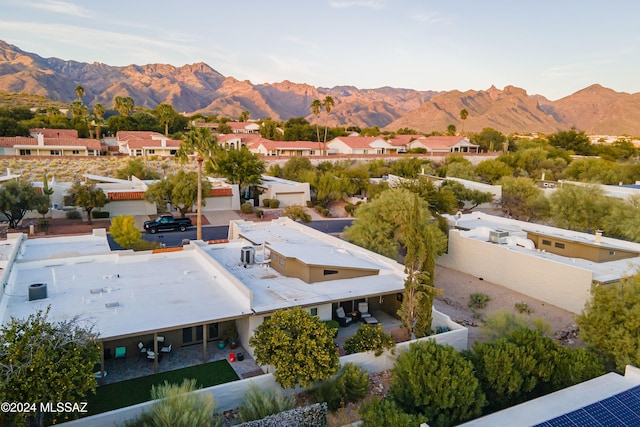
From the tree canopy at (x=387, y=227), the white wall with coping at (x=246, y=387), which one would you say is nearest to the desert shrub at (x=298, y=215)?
the tree canopy at (x=387, y=227)

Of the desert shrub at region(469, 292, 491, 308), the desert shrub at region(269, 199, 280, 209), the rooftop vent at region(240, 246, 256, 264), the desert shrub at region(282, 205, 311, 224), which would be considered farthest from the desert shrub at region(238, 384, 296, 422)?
the desert shrub at region(269, 199, 280, 209)

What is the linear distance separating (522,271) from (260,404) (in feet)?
66.6

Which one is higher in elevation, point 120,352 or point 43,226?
point 43,226

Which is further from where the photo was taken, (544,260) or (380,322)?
(544,260)

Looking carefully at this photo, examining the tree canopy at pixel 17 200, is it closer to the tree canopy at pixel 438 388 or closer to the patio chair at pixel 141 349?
the patio chair at pixel 141 349

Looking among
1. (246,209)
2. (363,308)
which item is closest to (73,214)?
(246,209)

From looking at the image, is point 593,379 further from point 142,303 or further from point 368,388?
point 142,303

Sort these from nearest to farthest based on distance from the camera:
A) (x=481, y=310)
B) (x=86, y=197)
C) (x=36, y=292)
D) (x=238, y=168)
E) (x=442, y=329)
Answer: (x=36, y=292) → (x=442, y=329) → (x=481, y=310) → (x=86, y=197) → (x=238, y=168)

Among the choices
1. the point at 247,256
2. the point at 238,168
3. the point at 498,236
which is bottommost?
the point at 498,236

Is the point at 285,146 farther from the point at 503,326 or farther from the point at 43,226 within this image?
the point at 503,326

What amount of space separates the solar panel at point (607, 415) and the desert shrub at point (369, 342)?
627 centimetres

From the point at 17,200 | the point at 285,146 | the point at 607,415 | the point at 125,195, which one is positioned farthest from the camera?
the point at 285,146

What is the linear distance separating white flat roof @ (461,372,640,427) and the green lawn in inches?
342

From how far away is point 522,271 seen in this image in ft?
93.0
